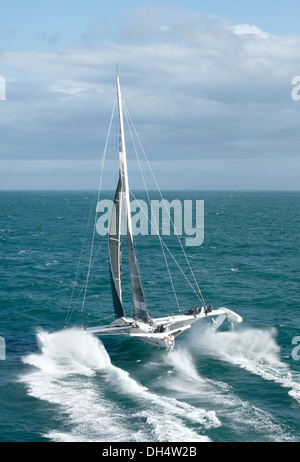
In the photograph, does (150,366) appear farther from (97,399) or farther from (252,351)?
(252,351)

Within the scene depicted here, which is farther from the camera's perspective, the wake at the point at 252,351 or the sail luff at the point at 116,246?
the sail luff at the point at 116,246

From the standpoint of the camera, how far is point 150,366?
31.9 metres

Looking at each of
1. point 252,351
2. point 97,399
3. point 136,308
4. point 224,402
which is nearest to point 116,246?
point 136,308

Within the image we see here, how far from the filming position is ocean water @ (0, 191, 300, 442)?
2416 cm

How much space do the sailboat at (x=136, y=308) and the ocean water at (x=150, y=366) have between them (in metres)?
1.63

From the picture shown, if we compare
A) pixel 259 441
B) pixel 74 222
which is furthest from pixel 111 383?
pixel 74 222

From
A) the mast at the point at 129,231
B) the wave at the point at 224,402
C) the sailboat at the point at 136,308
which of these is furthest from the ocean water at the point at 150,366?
the mast at the point at 129,231

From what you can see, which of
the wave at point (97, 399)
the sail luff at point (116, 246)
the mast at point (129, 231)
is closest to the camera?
the wave at point (97, 399)

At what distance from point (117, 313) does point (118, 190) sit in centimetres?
925

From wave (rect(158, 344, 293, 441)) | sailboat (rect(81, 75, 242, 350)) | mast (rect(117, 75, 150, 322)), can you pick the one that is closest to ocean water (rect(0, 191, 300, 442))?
wave (rect(158, 344, 293, 441))

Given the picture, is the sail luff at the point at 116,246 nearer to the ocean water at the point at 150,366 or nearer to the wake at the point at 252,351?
the ocean water at the point at 150,366

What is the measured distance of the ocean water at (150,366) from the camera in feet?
79.3

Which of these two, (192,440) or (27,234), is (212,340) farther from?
(27,234)

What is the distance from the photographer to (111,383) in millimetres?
29281
